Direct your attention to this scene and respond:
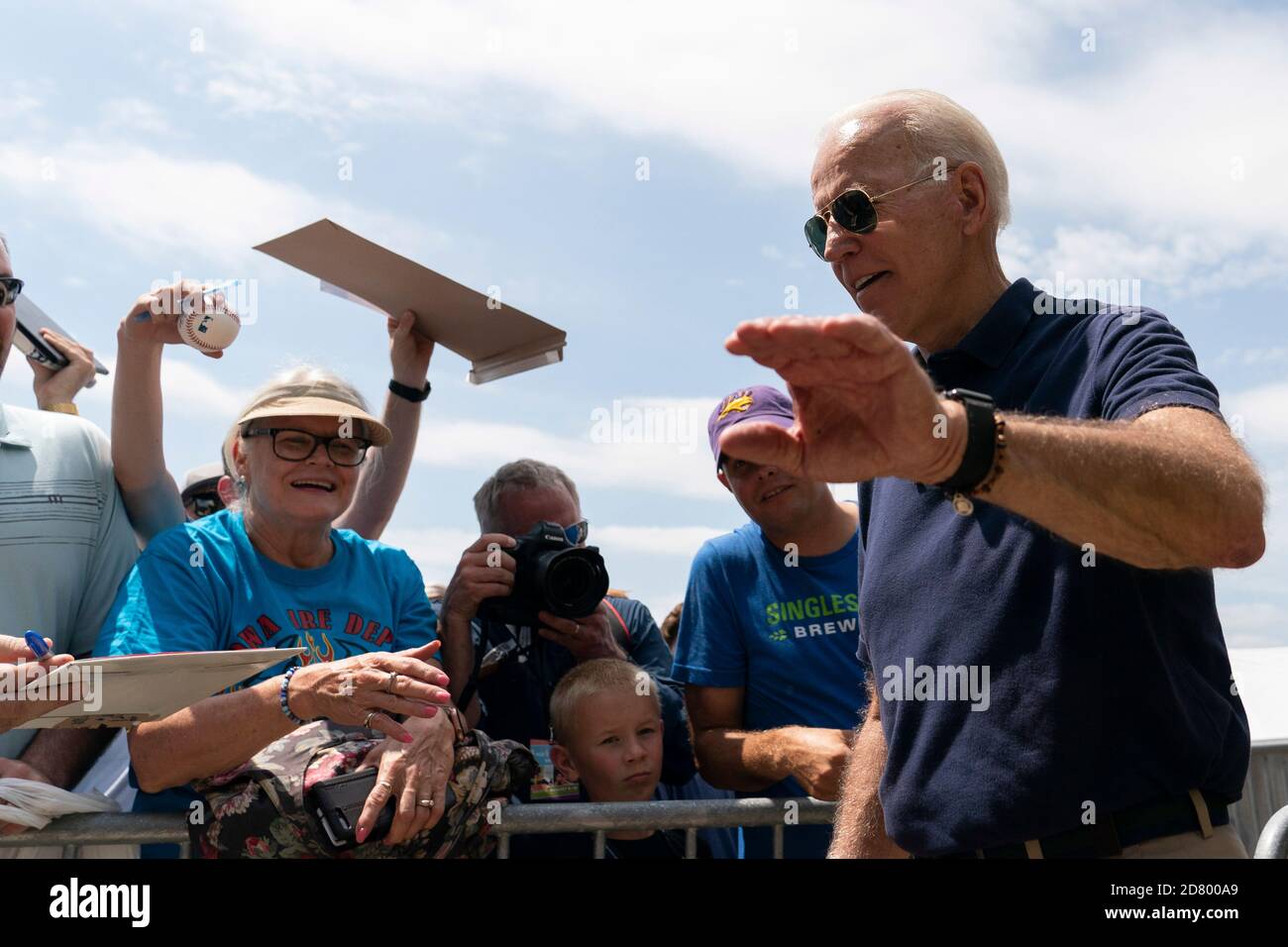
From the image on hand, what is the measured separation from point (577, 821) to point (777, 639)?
859mm

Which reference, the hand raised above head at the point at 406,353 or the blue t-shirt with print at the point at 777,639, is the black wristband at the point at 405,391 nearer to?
the hand raised above head at the point at 406,353

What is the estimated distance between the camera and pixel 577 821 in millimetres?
3041

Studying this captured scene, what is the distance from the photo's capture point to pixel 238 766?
9.01 feet

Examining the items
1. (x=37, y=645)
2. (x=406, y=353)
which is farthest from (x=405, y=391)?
(x=37, y=645)

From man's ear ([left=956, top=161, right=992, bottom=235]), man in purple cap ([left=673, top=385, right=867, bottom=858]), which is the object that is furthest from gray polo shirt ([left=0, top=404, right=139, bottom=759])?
man's ear ([left=956, top=161, right=992, bottom=235])

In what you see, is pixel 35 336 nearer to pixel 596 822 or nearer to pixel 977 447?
pixel 596 822

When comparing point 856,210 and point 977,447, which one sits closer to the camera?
point 977,447

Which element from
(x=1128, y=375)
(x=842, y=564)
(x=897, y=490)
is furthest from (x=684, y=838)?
(x=1128, y=375)

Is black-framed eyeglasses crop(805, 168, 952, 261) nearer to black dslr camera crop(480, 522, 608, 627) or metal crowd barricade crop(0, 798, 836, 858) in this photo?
black dslr camera crop(480, 522, 608, 627)

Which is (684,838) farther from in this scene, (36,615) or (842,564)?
(36,615)

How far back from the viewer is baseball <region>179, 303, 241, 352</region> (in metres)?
3.37

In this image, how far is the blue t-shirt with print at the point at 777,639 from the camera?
3.51 meters

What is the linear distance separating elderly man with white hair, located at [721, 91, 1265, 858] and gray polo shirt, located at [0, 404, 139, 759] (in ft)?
6.97

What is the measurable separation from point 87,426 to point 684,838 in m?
2.08
